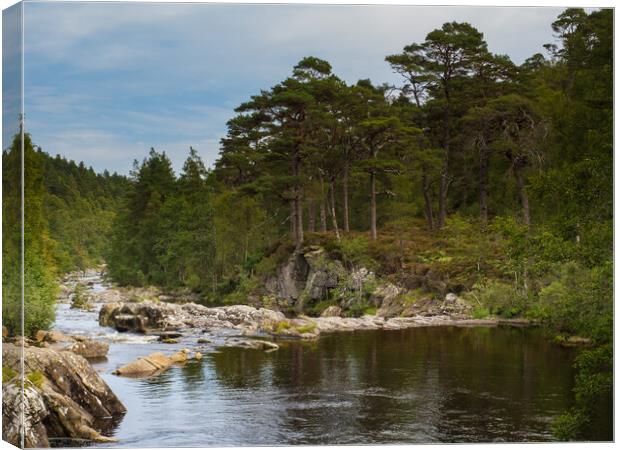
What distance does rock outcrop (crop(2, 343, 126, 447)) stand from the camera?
23.0ft

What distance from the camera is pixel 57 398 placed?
803cm

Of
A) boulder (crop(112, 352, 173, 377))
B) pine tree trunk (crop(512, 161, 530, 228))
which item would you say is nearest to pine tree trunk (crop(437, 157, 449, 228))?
pine tree trunk (crop(512, 161, 530, 228))

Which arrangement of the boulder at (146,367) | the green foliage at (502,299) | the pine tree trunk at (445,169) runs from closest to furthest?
the boulder at (146,367)
the pine tree trunk at (445,169)
the green foliage at (502,299)

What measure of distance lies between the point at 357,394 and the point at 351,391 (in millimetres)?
179

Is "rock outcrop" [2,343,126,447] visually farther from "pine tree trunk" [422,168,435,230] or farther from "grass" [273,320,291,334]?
"grass" [273,320,291,334]

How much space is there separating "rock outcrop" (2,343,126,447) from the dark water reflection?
36 cm

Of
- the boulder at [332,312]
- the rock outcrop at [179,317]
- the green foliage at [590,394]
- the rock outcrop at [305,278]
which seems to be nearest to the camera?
the green foliage at [590,394]

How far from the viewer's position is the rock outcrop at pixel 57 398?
702 cm

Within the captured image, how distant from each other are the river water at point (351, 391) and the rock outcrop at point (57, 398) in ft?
1.10

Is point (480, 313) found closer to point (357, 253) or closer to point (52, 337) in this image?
point (357, 253)

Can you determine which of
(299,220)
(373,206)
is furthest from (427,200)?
(299,220)

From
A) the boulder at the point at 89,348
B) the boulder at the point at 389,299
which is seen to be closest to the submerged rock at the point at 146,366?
the boulder at the point at 89,348

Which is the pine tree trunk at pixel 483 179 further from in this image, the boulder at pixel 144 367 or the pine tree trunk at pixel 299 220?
the boulder at pixel 144 367

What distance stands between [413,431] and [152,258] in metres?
10.4
